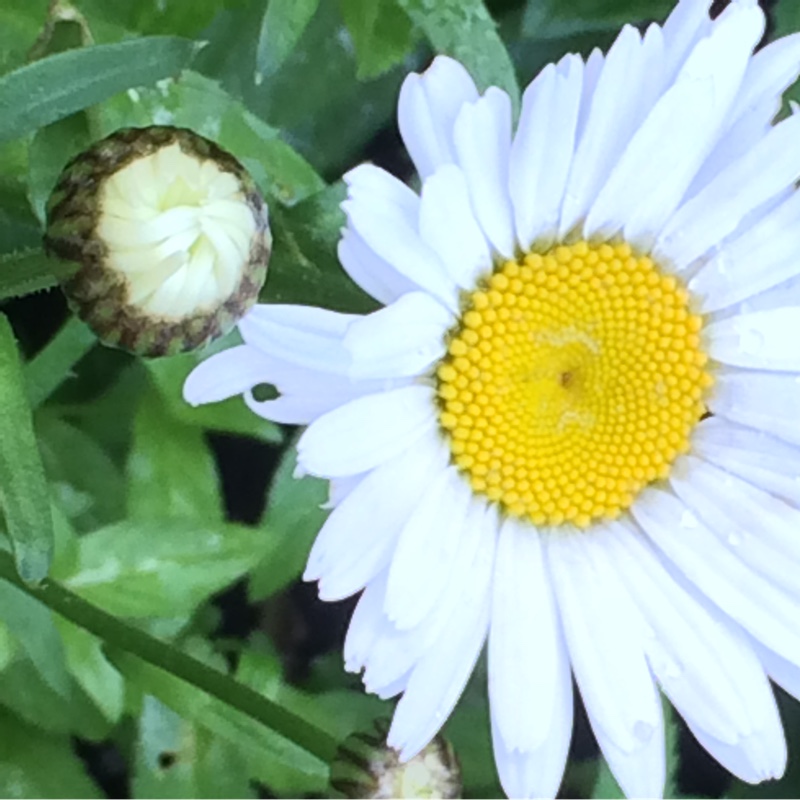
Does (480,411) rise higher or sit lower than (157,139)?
lower

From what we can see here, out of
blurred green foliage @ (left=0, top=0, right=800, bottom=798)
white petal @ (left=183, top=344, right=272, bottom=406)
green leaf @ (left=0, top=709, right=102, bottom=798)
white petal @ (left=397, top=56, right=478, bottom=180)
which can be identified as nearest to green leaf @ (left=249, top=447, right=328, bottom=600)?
blurred green foliage @ (left=0, top=0, right=800, bottom=798)

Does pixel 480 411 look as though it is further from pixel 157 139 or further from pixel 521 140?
pixel 157 139

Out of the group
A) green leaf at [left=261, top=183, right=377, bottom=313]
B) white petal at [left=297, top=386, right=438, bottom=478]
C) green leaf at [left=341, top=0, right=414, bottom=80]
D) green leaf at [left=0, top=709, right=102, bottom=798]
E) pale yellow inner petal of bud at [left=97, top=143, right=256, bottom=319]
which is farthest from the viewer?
green leaf at [left=0, top=709, right=102, bottom=798]

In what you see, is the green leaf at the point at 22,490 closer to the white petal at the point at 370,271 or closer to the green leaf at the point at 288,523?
the white petal at the point at 370,271

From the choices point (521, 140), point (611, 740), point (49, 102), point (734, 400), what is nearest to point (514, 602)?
point (611, 740)

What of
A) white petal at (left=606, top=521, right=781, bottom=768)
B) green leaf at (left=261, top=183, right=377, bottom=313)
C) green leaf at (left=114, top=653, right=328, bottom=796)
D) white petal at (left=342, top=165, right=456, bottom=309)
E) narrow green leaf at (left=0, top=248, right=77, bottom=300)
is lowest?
green leaf at (left=114, top=653, right=328, bottom=796)

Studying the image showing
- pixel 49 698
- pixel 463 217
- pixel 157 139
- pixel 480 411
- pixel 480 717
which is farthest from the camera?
pixel 480 717

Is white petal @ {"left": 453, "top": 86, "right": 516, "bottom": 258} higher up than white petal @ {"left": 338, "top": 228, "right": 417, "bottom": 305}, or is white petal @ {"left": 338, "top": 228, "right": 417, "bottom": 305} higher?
white petal @ {"left": 453, "top": 86, "right": 516, "bottom": 258}

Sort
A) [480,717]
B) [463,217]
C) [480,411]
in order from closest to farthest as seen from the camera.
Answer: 1. [463,217]
2. [480,411]
3. [480,717]

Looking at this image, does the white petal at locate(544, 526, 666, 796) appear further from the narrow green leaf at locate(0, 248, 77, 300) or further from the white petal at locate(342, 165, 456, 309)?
the narrow green leaf at locate(0, 248, 77, 300)
